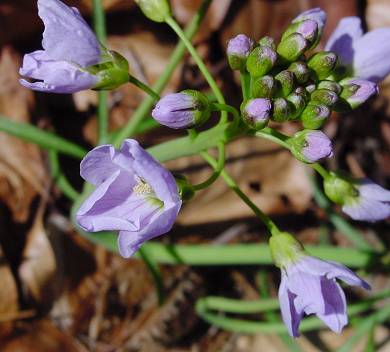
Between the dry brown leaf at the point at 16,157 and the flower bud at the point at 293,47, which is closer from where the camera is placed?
the flower bud at the point at 293,47

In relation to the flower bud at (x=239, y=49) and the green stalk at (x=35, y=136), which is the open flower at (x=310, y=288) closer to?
the flower bud at (x=239, y=49)

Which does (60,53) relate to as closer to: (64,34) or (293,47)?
(64,34)

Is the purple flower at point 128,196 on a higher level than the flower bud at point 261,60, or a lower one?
lower

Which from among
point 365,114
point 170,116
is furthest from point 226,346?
point 170,116

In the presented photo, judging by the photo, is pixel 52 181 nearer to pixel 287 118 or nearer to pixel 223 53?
pixel 223 53

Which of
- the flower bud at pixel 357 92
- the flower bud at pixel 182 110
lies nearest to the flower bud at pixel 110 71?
the flower bud at pixel 182 110

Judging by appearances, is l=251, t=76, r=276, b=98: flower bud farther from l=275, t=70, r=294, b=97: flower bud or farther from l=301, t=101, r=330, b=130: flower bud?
l=301, t=101, r=330, b=130: flower bud
